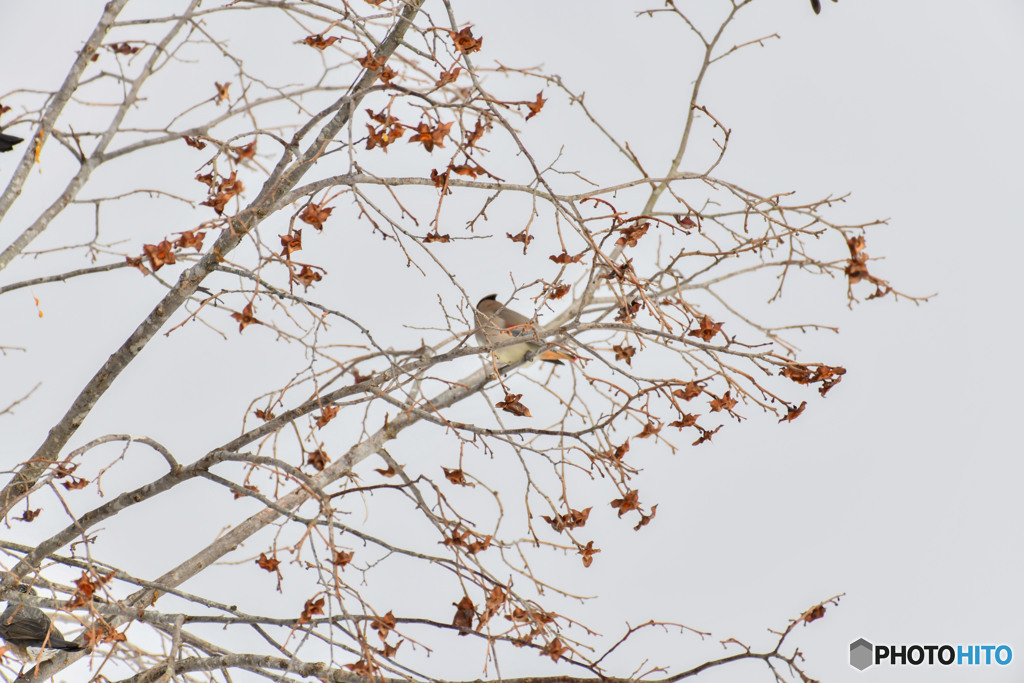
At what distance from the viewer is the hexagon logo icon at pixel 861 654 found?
4.03m

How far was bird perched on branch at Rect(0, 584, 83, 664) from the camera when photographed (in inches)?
91.8

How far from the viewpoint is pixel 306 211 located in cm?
191

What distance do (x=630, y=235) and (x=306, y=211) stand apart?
67cm

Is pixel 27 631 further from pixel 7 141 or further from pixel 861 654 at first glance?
pixel 861 654

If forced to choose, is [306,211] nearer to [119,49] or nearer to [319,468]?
[319,468]

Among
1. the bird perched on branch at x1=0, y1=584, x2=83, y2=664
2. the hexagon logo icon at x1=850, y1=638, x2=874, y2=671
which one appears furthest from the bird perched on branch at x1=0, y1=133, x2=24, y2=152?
the hexagon logo icon at x1=850, y1=638, x2=874, y2=671

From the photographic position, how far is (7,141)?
7.72 ft

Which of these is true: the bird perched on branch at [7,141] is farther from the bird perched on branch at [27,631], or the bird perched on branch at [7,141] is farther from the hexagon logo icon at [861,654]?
the hexagon logo icon at [861,654]

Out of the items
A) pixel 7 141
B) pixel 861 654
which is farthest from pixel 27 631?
pixel 861 654

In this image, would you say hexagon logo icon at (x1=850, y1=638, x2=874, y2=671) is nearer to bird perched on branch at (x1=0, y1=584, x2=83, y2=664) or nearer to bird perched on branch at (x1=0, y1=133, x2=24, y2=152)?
bird perched on branch at (x1=0, y1=584, x2=83, y2=664)

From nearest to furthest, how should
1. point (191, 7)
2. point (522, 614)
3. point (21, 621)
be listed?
point (522, 614)
point (191, 7)
point (21, 621)

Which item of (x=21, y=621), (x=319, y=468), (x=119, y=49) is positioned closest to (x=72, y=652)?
(x=21, y=621)

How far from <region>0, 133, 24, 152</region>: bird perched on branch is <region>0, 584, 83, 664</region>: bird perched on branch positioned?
1.11 m

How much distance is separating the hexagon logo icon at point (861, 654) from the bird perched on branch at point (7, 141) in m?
3.73
